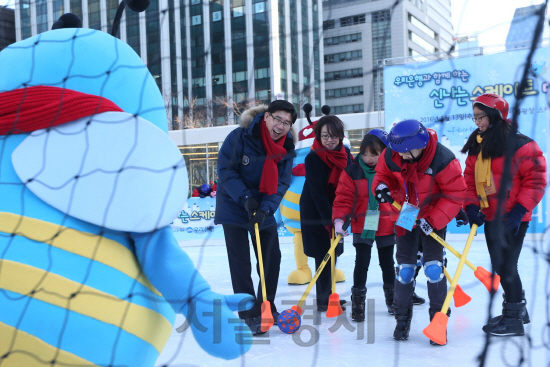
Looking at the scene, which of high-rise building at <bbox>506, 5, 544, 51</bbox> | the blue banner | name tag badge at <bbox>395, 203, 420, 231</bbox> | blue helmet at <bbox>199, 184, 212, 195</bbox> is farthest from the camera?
blue helmet at <bbox>199, 184, 212, 195</bbox>

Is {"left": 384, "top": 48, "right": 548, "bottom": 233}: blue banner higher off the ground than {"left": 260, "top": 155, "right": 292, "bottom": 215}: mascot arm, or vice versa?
{"left": 384, "top": 48, "right": 548, "bottom": 233}: blue banner

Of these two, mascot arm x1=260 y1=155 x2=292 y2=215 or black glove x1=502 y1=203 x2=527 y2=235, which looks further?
mascot arm x1=260 y1=155 x2=292 y2=215

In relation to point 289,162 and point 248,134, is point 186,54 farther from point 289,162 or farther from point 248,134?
point 289,162

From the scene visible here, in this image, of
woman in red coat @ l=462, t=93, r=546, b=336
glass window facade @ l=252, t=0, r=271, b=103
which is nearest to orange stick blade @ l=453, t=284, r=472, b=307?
woman in red coat @ l=462, t=93, r=546, b=336

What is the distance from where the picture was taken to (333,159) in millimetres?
2898

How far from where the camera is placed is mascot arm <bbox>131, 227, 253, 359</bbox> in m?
1.17

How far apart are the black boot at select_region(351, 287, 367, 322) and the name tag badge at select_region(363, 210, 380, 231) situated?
0.34m

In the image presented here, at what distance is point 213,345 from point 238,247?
1.40 meters

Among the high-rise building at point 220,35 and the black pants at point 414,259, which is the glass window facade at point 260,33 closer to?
the high-rise building at point 220,35

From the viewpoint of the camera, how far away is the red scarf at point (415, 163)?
2.28 m

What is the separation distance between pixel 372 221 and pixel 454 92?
3.84m

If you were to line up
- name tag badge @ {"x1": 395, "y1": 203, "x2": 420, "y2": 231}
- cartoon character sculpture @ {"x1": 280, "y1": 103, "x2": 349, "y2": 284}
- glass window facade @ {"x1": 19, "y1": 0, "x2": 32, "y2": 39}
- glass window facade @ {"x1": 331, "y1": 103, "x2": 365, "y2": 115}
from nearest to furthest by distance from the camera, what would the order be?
glass window facade @ {"x1": 19, "y1": 0, "x2": 32, "y2": 39} < name tag badge @ {"x1": 395, "y1": 203, "x2": 420, "y2": 231} < cartoon character sculpture @ {"x1": 280, "y1": 103, "x2": 349, "y2": 284} < glass window facade @ {"x1": 331, "y1": 103, "x2": 365, "y2": 115}

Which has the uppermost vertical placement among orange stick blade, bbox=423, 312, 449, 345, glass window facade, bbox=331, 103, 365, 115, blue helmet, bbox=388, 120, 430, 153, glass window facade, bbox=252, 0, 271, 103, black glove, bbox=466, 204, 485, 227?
glass window facade, bbox=331, 103, 365, 115

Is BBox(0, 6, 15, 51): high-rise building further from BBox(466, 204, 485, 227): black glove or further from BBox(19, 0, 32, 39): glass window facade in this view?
BBox(466, 204, 485, 227): black glove
